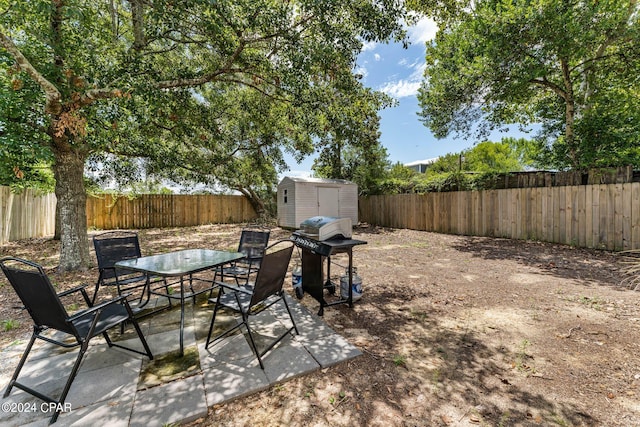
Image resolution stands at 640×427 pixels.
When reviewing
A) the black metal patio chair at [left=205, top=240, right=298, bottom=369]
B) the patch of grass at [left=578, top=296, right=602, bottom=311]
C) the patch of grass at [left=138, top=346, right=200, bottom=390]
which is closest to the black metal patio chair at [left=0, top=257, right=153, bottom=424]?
the patch of grass at [left=138, top=346, right=200, bottom=390]

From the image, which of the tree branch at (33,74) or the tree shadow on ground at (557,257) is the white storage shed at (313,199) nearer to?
the tree shadow on ground at (557,257)

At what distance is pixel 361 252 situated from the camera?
6.76 meters

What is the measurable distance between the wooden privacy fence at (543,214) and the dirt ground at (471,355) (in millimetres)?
1570

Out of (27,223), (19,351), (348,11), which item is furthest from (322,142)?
(19,351)

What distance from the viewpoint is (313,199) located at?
38.2ft

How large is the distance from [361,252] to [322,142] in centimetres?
756

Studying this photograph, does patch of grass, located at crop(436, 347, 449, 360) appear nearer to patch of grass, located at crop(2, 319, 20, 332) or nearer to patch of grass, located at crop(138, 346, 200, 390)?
patch of grass, located at crop(138, 346, 200, 390)

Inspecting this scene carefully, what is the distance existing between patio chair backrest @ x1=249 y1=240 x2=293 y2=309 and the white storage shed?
8462mm

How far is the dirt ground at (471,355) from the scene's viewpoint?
5.45 ft

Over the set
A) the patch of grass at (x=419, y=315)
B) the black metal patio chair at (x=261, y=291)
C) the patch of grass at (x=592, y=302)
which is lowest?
the patch of grass at (x=419, y=315)

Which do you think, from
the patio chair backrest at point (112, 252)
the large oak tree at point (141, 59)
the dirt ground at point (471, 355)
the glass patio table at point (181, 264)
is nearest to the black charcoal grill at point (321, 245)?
the dirt ground at point (471, 355)

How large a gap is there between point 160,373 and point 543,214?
830cm

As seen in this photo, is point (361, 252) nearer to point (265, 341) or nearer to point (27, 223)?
point (265, 341)

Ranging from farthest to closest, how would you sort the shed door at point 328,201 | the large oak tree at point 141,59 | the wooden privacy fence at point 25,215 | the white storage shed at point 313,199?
the shed door at point 328,201 < the white storage shed at point 313,199 < the wooden privacy fence at point 25,215 < the large oak tree at point 141,59
